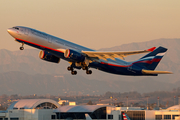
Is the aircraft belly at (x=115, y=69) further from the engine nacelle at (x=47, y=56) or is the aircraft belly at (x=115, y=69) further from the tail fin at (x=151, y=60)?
the engine nacelle at (x=47, y=56)

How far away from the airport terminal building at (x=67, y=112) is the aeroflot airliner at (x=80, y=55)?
2389cm

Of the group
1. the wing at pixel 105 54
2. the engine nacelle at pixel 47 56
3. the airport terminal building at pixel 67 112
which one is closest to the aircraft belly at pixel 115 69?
the wing at pixel 105 54

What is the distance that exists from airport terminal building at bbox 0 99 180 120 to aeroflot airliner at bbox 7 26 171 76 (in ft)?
78.4

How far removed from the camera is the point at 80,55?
57094 millimetres

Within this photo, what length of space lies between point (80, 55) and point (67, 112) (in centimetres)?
3639

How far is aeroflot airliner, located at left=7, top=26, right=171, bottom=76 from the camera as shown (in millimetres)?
54094

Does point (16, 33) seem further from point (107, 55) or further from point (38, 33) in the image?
point (107, 55)

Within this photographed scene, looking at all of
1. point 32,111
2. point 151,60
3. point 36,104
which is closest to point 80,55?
point 151,60

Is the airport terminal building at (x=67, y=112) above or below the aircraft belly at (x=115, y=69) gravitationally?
below

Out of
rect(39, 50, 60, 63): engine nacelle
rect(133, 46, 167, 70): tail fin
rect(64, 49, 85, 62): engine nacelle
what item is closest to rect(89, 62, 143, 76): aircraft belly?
rect(133, 46, 167, 70): tail fin

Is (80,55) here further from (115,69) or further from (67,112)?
(67,112)

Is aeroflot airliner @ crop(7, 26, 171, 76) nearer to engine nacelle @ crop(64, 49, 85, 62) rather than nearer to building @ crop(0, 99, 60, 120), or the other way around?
engine nacelle @ crop(64, 49, 85, 62)

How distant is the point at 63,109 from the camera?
91625mm

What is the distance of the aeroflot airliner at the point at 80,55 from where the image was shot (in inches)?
2130
